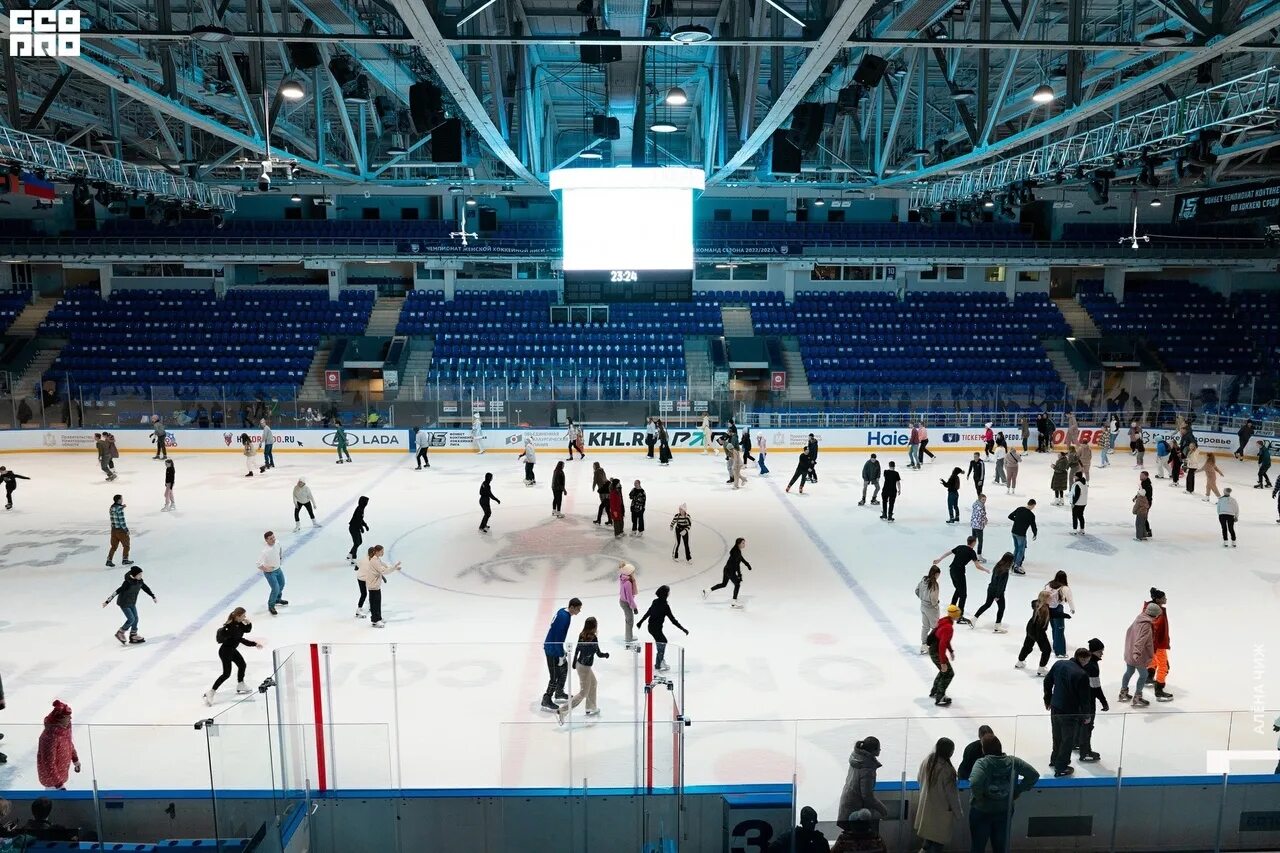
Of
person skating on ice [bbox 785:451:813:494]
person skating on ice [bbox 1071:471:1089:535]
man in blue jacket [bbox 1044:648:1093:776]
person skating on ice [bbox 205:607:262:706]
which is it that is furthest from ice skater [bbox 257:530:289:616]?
person skating on ice [bbox 1071:471:1089:535]

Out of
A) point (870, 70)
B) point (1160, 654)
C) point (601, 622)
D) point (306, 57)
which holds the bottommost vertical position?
point (601, 622)

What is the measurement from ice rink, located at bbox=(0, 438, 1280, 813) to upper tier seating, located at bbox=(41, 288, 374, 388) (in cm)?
1010

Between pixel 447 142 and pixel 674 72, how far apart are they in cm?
808

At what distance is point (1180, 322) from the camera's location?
39.4m

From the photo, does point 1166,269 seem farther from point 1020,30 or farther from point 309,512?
point 309,512

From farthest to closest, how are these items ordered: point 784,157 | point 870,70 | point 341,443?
point 341,443, point 784,157, point 870,70

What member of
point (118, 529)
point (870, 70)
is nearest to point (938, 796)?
point (870, 70)

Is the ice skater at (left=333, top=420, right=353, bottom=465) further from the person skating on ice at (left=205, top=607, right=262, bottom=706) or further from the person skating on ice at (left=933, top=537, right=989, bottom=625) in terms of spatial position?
the person skating on ice at (left=933, top=537, right=989, bottom=625)

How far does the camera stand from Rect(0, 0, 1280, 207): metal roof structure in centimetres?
1023

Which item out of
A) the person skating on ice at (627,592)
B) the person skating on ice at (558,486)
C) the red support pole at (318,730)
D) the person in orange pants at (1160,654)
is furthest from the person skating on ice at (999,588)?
the person skating on ice at (558,486)

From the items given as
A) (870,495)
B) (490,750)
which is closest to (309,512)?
(490,750)

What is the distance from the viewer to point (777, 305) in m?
40.1

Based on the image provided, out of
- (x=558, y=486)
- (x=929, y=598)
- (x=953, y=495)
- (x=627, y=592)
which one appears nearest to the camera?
(x=929, y=598)

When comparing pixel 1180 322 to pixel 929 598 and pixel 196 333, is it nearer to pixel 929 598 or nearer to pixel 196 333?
pixel 929 598
